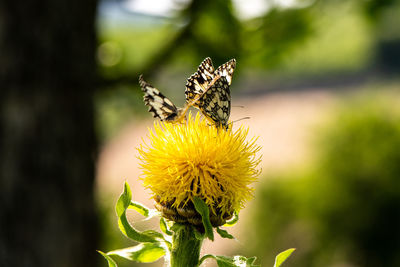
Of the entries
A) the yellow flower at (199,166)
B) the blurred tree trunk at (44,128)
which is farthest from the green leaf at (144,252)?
the blurred tree trunk at (44,128)

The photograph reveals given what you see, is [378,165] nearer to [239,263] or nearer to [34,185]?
[34,185]

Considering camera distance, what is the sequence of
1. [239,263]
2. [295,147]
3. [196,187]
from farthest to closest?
[295,147] < [196,187] < [239,263]

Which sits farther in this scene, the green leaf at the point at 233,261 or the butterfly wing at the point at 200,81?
the butterfly wing at the point at 200,81

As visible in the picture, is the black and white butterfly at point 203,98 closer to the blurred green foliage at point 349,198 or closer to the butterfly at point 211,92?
the butterfly at point 211,92

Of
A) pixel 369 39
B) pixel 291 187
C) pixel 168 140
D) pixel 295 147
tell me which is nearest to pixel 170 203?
pixel 168 140

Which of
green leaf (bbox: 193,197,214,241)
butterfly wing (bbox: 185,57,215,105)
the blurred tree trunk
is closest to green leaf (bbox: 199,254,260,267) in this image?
green leaf (bbox: 193,197,214,241)
